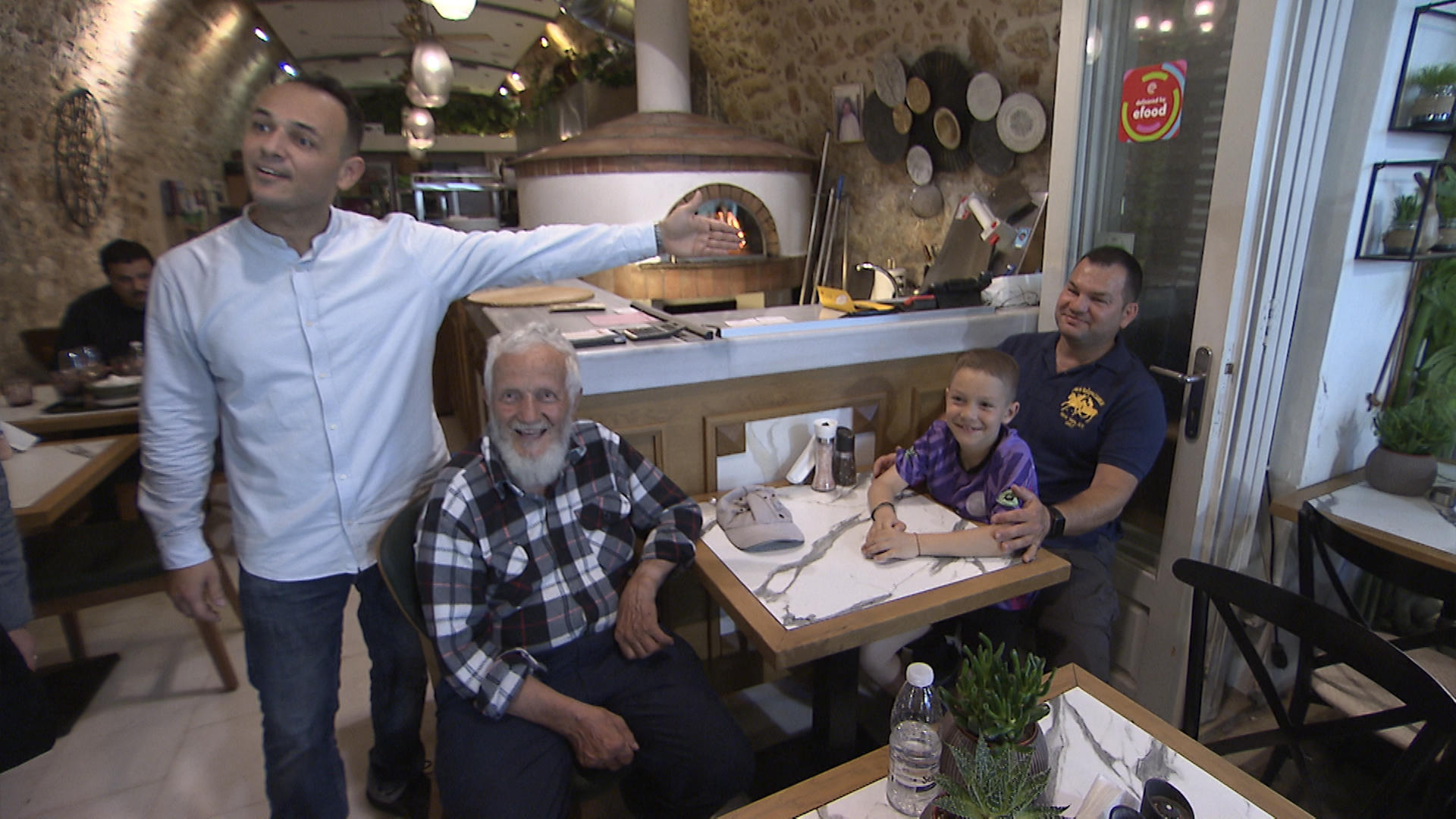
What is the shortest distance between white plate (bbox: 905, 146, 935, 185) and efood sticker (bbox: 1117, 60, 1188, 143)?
138cm

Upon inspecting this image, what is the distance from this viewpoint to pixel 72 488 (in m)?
1.85

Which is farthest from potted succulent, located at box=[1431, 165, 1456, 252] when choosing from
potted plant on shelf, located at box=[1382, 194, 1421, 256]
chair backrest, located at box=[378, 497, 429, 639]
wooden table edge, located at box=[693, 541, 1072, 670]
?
chair backrest, located at box=[378, 497, 429, 639]

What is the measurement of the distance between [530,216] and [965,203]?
3.28 meters

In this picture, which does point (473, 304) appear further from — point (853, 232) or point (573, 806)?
point (853, 232)

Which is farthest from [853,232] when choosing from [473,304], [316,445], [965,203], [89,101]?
[89,101]

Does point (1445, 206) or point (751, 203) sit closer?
point (1445, 206)

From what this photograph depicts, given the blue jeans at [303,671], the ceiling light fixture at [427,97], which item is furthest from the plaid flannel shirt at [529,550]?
the ceiling light fixture at [427,97]

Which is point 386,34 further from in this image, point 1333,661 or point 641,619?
point 1333,661

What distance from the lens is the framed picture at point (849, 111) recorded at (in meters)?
3.87

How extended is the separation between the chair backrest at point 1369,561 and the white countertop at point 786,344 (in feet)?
2.92

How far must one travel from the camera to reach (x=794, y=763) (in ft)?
6.39

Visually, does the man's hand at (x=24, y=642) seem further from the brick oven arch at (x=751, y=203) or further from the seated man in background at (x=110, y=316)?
the brick oven arch at (x=751, y=203)

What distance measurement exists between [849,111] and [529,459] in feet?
10.6

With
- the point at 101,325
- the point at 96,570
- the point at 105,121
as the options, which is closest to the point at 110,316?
the point at 101,325
